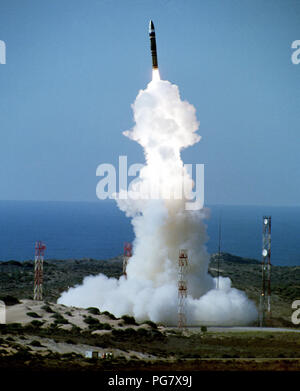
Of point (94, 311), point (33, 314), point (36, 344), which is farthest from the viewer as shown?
point (94, 311)

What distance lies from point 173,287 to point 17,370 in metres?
26.9

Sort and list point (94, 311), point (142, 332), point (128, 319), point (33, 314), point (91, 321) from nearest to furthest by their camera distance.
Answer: point (142, 332) < point (91, 321) < point (33, 314) < point (128, 319) < point (94, 311)

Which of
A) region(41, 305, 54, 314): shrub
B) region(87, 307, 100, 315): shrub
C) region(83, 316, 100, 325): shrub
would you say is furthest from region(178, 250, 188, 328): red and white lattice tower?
region(41, 305, 54, 314): shrub

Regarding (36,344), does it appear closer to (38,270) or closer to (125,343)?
(125,343)

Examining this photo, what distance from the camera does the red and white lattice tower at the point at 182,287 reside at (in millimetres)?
56963

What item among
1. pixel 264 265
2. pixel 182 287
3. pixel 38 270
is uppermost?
pixel 264 265

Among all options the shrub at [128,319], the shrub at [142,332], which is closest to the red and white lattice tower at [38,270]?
the shrub at [128,319]

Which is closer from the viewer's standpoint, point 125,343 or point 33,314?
point 125,343

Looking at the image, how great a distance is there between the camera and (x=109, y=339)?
48250 millimetres

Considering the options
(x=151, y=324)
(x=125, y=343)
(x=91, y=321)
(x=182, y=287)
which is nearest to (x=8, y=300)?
(x=91, y=321)

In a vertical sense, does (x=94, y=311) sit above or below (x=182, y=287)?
below

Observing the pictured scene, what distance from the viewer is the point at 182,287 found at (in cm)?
5716
